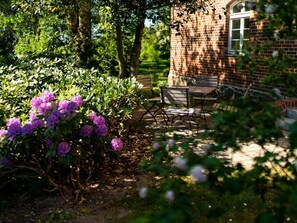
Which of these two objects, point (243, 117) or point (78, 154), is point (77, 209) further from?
point (243, 117)

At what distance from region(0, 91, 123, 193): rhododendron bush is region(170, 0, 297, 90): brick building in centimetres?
684

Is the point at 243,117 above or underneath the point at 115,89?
above

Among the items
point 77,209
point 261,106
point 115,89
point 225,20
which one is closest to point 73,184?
point 77,209

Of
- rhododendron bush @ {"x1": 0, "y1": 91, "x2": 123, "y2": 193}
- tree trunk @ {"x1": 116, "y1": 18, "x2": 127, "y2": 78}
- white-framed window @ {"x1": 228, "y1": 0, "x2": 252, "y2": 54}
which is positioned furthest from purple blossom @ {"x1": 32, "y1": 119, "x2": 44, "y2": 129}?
white-framed window @ {"x1": 228, "y1": 0, "x2": 252, "y2": 54}

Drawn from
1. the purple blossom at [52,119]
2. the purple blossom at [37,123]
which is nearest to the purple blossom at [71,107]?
the purple blossom at [52,119]

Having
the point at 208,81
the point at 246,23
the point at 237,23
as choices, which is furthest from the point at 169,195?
the point at 237,23

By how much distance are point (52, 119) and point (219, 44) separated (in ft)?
31.9

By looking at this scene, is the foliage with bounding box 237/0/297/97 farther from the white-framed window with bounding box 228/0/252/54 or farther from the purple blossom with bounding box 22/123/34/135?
the white-framed window with bounding box 228/0/252/54

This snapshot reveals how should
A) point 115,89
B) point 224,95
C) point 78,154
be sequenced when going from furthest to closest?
point 224,95, point 115,89, point 78,154

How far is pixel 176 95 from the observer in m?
7.62

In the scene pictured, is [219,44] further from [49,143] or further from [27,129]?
[27,129]

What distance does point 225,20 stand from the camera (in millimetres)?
12148

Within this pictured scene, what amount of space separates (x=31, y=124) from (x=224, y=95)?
29.8 feet

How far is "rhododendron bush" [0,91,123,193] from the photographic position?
3.94 m
